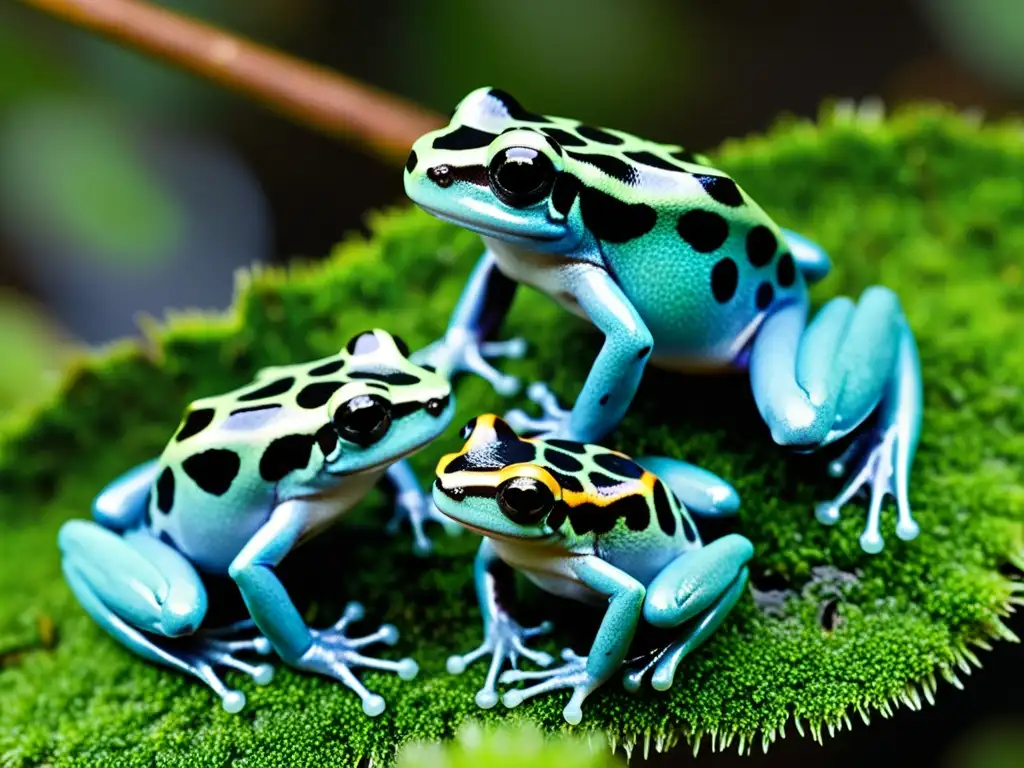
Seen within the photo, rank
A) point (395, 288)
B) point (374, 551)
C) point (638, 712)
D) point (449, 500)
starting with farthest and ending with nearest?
point (395, 288) → point (374, 551) → point (638, 712) → point (449, 500)

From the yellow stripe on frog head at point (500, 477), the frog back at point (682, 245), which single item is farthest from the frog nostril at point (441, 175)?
the yellow stripe on frog head at point (500, 477)

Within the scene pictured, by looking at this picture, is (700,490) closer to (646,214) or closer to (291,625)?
(646,214)

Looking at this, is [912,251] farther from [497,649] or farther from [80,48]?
[80,48]

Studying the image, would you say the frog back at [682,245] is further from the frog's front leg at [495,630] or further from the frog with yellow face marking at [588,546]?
the frog's front leg at [495,630]

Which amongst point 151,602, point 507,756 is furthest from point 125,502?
point 507,756

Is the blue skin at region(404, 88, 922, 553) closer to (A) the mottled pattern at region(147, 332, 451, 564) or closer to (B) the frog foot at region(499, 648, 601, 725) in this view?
(A) the mottled pattern at region(147, 332, 451, 564)

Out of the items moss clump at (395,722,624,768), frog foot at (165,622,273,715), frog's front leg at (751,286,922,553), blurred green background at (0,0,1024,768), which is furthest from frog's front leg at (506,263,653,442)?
blurred green background at (0,0,1024,768)

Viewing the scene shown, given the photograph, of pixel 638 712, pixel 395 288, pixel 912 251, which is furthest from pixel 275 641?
pixel 912 251
